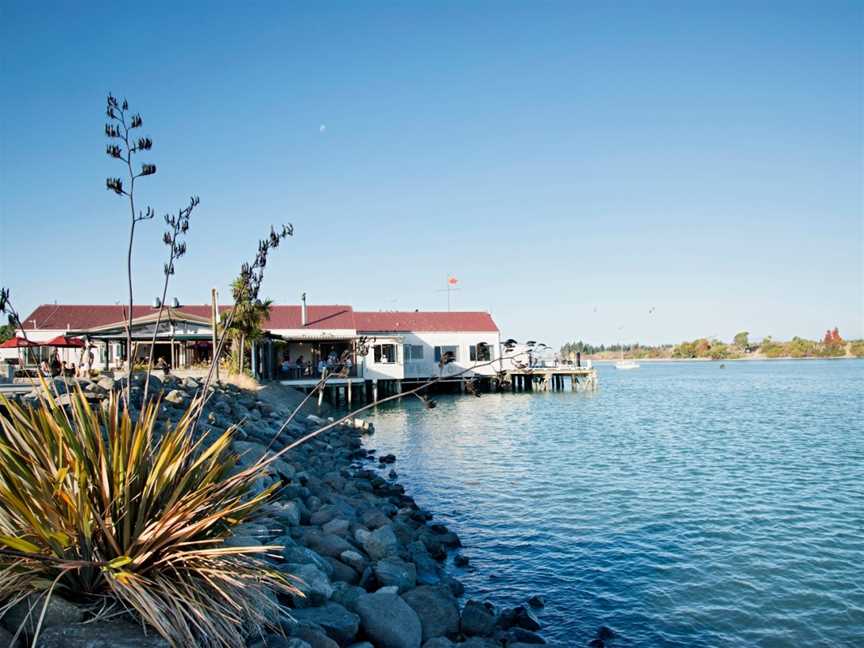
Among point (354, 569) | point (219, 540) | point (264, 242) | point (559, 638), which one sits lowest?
point (559, 638)

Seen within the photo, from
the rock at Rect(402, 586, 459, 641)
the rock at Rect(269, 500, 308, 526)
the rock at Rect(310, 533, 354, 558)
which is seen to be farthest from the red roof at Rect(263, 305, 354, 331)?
the rock at Rect(402, 586, 459, 641)

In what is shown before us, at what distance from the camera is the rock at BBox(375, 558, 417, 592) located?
27.1ft

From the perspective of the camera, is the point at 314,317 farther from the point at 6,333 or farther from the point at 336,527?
the point at 336,527

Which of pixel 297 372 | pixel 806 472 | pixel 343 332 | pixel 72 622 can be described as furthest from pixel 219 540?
pixel 343 332

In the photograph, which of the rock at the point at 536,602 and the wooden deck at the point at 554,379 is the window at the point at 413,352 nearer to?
the wooden deck at the point at 554,379

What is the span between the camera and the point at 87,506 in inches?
168

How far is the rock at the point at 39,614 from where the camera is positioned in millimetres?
4105

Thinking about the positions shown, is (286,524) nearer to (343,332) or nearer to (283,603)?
(283,603)

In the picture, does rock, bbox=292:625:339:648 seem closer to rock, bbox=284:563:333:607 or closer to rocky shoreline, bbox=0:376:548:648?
rocky shoreline, bbox=0:376:548:648

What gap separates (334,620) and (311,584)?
0.73 metres

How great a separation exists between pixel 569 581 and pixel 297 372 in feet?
100

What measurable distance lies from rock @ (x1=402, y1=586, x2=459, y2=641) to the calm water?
1.57m

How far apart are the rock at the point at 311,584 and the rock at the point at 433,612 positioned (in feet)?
3.99

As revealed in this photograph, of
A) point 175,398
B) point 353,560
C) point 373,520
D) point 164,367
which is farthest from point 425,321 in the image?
point 353,560
